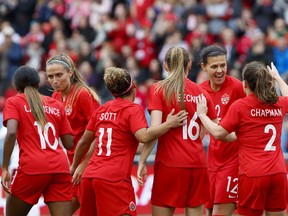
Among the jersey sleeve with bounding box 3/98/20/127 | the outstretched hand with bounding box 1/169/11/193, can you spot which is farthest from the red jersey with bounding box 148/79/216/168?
the outstretched hand with bounding box 1/169/11/193

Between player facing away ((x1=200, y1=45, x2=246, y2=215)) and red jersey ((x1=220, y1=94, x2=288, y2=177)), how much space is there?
3.46 ft

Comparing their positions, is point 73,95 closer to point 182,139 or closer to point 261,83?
point 182,139

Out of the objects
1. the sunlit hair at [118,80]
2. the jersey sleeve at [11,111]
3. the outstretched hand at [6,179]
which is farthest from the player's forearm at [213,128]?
the outstretched hand at [6,179]

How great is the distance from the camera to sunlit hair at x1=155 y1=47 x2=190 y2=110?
32.9 ft

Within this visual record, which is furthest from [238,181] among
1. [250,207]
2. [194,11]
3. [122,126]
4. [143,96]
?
[194,11]

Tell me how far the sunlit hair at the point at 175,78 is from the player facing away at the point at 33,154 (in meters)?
1.21

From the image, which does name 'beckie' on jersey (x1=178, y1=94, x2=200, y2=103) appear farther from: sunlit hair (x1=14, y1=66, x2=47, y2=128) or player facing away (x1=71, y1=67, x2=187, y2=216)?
sunlit hair (x1=14, y1=66, x2=47, y2=128)

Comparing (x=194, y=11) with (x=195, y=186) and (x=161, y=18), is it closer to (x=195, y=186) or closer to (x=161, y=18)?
(x=161, y=18)

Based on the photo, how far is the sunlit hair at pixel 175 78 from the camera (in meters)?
10.0

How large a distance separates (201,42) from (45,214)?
21.3 feet

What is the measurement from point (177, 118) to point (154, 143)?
38 centimetres

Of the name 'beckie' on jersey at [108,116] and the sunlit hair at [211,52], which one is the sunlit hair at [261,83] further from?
the name 'beckie' on jersey at [108,116]

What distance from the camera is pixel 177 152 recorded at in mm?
10031

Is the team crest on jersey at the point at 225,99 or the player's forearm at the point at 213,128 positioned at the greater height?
the team crest on jersey at the point at 225,99
